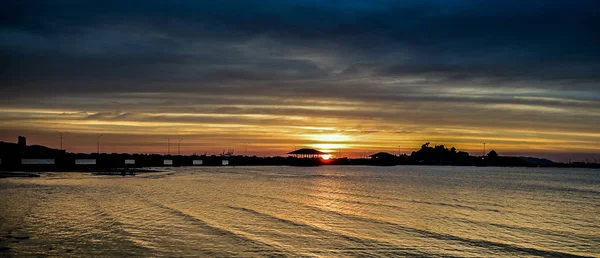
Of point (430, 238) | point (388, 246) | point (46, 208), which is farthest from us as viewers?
point (46, 208)

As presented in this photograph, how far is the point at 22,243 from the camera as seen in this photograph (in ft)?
83.5

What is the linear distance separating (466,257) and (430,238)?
5318 mm

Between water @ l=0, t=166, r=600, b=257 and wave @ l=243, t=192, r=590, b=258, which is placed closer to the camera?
water @ l=0, t=166, r=600, b=257

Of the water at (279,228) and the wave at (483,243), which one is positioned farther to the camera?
the wave at (483,243)

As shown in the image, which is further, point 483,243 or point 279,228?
point 279,228

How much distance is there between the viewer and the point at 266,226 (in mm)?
33781

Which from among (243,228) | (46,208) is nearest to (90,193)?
(46,208)

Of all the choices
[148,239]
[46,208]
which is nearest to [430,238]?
[148,239]

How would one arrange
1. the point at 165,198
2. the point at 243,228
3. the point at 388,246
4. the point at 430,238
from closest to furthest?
the point at 388,246 < the point at 430,238 < the point at 243,228 < the point at 165,198

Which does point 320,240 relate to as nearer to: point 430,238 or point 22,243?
point 430,238

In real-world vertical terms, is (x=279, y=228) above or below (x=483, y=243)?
above

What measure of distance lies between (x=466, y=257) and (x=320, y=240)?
26.5 feet

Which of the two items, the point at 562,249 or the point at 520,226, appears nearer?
the point at 562,249

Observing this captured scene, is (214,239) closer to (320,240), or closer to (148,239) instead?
(148,239)
